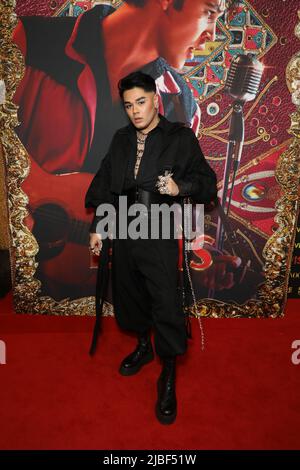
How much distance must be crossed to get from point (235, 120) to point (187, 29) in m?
0.90

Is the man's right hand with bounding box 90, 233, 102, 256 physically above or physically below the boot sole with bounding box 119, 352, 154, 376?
above

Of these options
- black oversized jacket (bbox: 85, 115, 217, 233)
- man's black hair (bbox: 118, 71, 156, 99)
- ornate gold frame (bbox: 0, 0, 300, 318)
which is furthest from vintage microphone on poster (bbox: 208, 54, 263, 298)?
man's black hair (bbox: 118, 71, 156, 99)

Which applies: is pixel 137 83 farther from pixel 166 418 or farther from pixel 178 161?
pixel 166 418

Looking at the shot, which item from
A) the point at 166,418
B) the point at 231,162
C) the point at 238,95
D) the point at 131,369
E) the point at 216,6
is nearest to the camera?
the point at 166,418

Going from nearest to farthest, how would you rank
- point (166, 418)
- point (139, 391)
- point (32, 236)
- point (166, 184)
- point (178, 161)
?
point (166, 184)
point (166, 418)
point (178, 161)
point (139, 391)
point (32, 236)

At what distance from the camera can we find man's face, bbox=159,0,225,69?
304 cm

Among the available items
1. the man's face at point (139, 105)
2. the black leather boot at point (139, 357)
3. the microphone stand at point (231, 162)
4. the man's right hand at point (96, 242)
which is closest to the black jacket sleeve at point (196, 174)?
the man's face at point (139, 105)

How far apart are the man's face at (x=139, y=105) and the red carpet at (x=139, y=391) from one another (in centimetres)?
197

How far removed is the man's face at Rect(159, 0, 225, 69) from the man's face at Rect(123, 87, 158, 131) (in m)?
1.04

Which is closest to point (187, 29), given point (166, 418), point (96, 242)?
point (96, 242)

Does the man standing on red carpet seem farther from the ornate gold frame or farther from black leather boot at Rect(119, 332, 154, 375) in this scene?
the ornate gold frame

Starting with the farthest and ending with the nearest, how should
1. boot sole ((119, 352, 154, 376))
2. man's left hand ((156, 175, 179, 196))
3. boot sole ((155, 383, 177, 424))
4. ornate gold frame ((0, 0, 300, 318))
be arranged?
ornate gold frame ((0, 0, 300, 318)) → boot sole ((119, 352, 154, 376)) → boot sole ((155, 383, 177, 424)) → man's left hand ((156, 175, 179, 196))

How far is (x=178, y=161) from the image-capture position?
2439mm

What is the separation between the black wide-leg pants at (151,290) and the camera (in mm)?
2379
